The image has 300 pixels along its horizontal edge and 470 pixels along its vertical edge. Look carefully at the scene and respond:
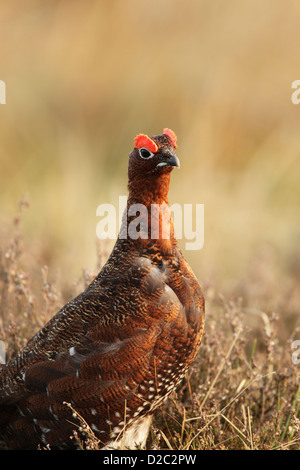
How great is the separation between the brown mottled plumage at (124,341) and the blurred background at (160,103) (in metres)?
3.95

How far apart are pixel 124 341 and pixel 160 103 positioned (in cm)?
539

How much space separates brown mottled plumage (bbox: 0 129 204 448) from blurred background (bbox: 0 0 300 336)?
13.0 feet

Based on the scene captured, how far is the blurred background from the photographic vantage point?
6.95 m

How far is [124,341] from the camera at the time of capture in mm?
2578

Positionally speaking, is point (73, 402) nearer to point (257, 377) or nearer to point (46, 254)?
point (257, 377)

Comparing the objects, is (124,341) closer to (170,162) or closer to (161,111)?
(170,162)

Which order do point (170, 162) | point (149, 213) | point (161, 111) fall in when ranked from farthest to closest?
point (161, 111) < point (149, 213) < point (170, 162)

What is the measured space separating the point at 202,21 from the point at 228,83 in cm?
102

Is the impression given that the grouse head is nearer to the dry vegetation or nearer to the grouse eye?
the grouse eye

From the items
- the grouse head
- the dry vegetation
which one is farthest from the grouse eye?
the dry vegetation

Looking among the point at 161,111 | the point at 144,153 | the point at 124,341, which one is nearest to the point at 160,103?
the point at 161,111

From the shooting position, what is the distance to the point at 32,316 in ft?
11.5

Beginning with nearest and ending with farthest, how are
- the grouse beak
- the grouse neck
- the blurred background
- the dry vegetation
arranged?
the grouse beak
the grouse neck
the dry vegetation
the blurred background

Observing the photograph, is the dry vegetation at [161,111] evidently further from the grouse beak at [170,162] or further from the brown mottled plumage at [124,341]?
the grouse beak at [170,162]
